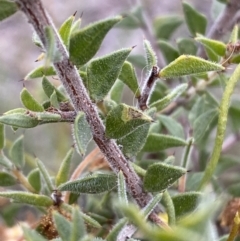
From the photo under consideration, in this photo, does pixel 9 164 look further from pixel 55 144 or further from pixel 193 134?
pixel 55 144

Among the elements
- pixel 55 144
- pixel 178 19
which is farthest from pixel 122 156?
pixel 55 144

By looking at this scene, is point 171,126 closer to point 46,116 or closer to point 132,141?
point 132,141

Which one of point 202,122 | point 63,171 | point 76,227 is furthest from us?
point 202,122

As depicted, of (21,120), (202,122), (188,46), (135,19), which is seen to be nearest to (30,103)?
(21,120)

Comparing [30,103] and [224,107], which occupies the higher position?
[30,103]

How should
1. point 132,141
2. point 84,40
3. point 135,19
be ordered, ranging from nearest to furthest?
point 84,40 → point 132,141 → point 135,19

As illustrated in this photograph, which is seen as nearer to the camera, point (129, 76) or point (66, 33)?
point (66, 33)

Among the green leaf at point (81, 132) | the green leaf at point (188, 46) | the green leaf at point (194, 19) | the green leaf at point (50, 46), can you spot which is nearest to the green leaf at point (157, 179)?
the green leaf at point (81, 132)
